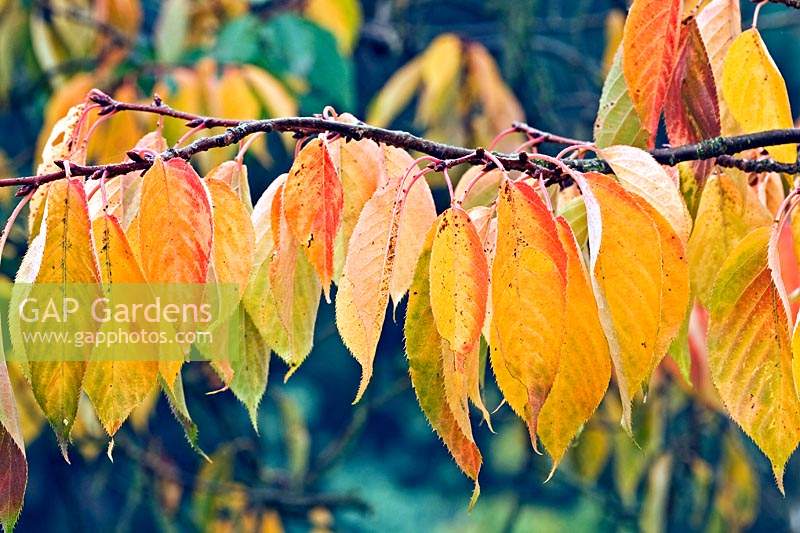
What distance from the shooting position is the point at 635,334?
455mm

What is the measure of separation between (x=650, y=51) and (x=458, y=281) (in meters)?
0.20

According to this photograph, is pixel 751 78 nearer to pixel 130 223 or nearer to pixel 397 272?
pixel 397 272

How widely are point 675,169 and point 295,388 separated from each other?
11.5 feet

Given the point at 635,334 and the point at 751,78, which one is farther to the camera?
the point at 751,78

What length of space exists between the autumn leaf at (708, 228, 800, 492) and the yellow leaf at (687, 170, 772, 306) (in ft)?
0.27

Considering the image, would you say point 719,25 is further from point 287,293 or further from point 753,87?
point 287,293

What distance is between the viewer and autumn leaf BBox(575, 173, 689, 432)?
17.5 inches

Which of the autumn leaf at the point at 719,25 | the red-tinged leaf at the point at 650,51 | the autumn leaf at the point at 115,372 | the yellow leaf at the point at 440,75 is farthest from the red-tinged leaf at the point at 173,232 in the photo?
the yellow leaf at the point at 440,75

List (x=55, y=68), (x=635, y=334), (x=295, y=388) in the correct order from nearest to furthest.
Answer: (x=635, y=334) → (x=55, y=68) → (x=295, y=388)

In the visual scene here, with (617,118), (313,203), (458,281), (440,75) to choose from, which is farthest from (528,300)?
(440,75)

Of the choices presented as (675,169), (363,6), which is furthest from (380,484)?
(675,169)

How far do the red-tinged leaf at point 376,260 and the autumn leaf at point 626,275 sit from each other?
9 cm

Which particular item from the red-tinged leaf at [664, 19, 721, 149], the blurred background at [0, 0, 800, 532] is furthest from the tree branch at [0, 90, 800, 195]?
the blurred background at [0, 0, 800, 532]

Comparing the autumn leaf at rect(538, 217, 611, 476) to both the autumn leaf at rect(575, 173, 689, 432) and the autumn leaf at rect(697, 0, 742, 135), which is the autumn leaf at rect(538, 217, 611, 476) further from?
the autumn leaf at rect(697, 0, 742, 135)
